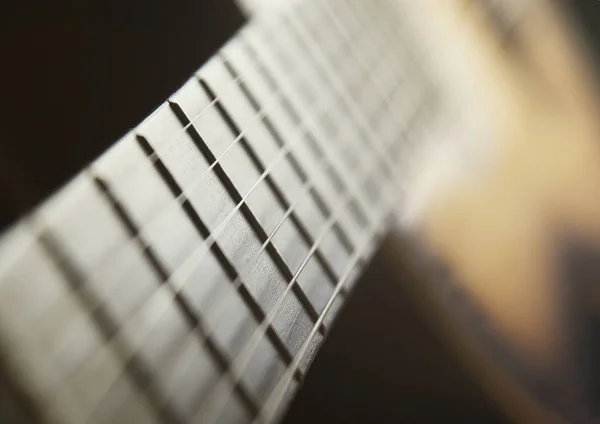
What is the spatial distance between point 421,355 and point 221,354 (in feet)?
1.43

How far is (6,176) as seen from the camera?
0.42 meters

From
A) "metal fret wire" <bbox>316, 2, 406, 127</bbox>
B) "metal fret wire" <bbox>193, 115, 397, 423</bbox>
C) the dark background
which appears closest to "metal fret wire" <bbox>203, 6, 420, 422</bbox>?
"metal fret wire" <bbox>193, 115, 397, 423</bbox>

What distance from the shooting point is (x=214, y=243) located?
521 mm

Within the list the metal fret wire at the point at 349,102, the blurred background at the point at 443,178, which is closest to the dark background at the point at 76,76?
the blurred background at the point at 443,178

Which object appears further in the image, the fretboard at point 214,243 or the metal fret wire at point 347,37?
the metal fret wire at point 347,37

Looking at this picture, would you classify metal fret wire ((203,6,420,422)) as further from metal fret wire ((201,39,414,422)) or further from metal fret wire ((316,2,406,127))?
metal fret wire ((316,2,406,127))

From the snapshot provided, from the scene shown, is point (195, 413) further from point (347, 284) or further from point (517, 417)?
point (517, 417)

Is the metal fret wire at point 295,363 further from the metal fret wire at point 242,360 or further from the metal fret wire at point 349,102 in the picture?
the metal fret wire at point 349,102

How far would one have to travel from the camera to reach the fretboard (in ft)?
1.31

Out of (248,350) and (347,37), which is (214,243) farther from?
(347,37)

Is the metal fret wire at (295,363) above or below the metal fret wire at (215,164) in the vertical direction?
below

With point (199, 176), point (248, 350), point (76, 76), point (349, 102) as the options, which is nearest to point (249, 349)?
point (248, 350)

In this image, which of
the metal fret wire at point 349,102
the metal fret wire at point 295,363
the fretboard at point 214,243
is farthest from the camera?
the metal fret wire at point 349,102

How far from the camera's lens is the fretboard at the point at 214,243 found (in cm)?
40
